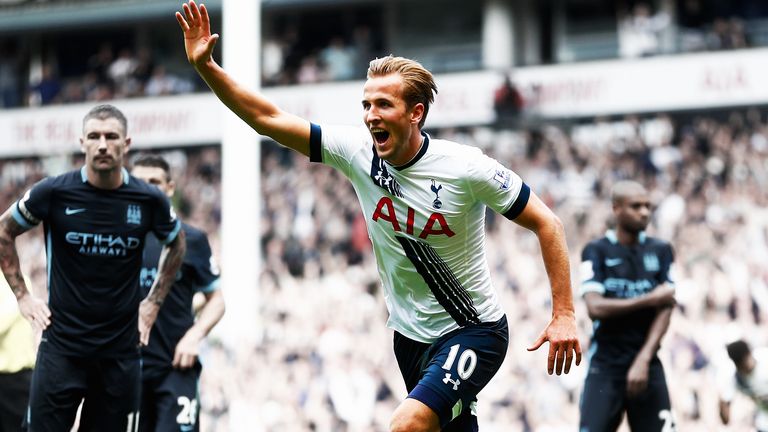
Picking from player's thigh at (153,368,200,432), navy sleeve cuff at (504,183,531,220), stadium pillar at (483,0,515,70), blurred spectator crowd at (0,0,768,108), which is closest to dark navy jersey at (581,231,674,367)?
player's thigh at (153,368,200,432)

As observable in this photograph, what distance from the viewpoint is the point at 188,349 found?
888 centimetres

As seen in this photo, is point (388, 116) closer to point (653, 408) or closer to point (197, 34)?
point (197, 34)

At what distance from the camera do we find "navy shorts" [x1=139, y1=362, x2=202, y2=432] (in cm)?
900

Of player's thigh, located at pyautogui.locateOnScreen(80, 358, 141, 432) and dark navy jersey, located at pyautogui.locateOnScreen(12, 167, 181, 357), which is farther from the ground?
dark navy jersey, located at pyautogui.locateOnScreen(12, 167, 181, 357)

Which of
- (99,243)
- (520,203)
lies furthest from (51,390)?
(520,203)

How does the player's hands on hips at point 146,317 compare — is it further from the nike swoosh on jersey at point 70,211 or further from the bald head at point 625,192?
the bald head at point 625,192

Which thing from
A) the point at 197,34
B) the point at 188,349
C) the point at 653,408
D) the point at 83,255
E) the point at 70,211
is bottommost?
the point at 653,408

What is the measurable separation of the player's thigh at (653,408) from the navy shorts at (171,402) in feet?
9.89

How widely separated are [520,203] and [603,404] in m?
3.28

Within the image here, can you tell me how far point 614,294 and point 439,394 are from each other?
323 cm

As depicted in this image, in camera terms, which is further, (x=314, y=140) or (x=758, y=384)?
(x=758, y=384)

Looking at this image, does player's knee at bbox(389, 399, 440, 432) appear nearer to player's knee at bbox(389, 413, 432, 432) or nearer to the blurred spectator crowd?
player's knee at bbox(389, 413, 432, 432)

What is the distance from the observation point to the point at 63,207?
311 inches

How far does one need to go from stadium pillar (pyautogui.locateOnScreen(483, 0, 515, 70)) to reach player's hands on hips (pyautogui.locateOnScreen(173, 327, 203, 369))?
69.5ft
